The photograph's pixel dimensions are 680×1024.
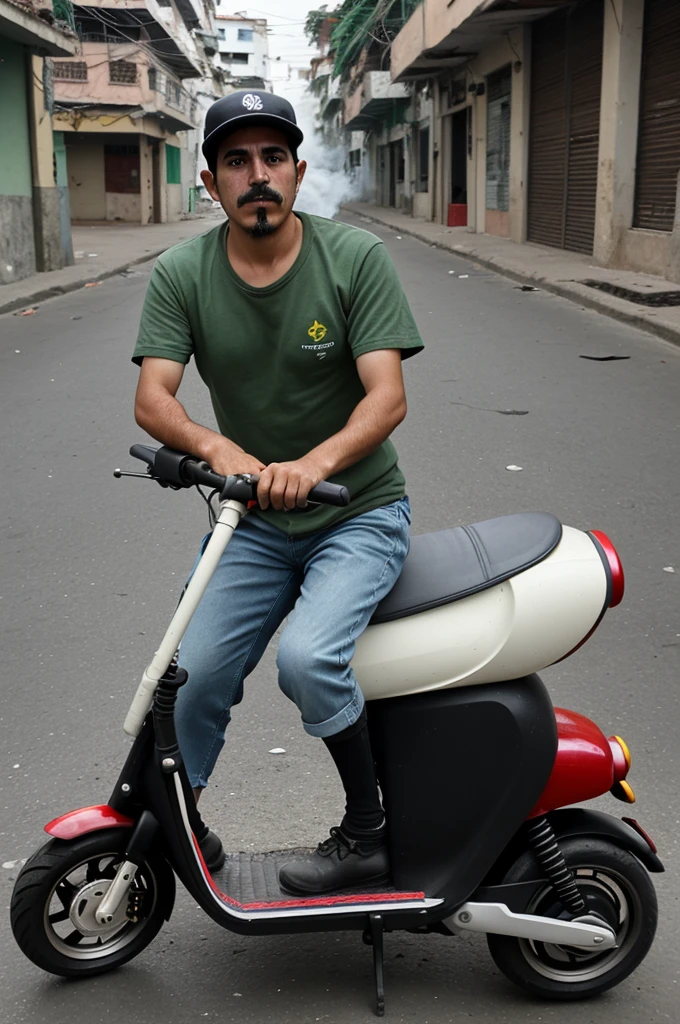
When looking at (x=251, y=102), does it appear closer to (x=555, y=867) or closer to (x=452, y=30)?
(x=555, y=867)

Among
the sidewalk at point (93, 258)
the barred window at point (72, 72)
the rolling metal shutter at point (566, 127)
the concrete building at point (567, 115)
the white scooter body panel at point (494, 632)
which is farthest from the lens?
the barred window at point (72, 72)

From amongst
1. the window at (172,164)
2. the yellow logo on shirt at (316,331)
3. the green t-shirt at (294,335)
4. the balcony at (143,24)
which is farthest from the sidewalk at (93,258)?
the window at (172,164)

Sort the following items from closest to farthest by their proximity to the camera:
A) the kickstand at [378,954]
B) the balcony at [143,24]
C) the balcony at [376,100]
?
the kickstand at [378,954] < the balcony at [143,24] < the balcony at [376,100]

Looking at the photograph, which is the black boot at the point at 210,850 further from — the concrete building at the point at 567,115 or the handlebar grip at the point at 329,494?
the concrete building at the point at 567,115

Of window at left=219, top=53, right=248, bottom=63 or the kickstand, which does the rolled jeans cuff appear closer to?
the kickstand

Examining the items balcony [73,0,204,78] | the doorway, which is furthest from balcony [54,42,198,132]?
the doorway

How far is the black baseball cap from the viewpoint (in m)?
2.34

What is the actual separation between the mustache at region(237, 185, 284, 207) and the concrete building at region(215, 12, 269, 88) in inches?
4783

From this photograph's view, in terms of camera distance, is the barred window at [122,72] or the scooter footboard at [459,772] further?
the barred window at [122,72]

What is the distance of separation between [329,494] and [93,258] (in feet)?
74.6

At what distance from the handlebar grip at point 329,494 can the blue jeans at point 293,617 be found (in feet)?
0.71

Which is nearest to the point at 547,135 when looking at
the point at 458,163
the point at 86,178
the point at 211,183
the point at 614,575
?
the point at 458,163

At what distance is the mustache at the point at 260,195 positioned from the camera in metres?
2.41

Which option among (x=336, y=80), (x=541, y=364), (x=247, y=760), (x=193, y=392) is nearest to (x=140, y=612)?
(x=247, y=760)
